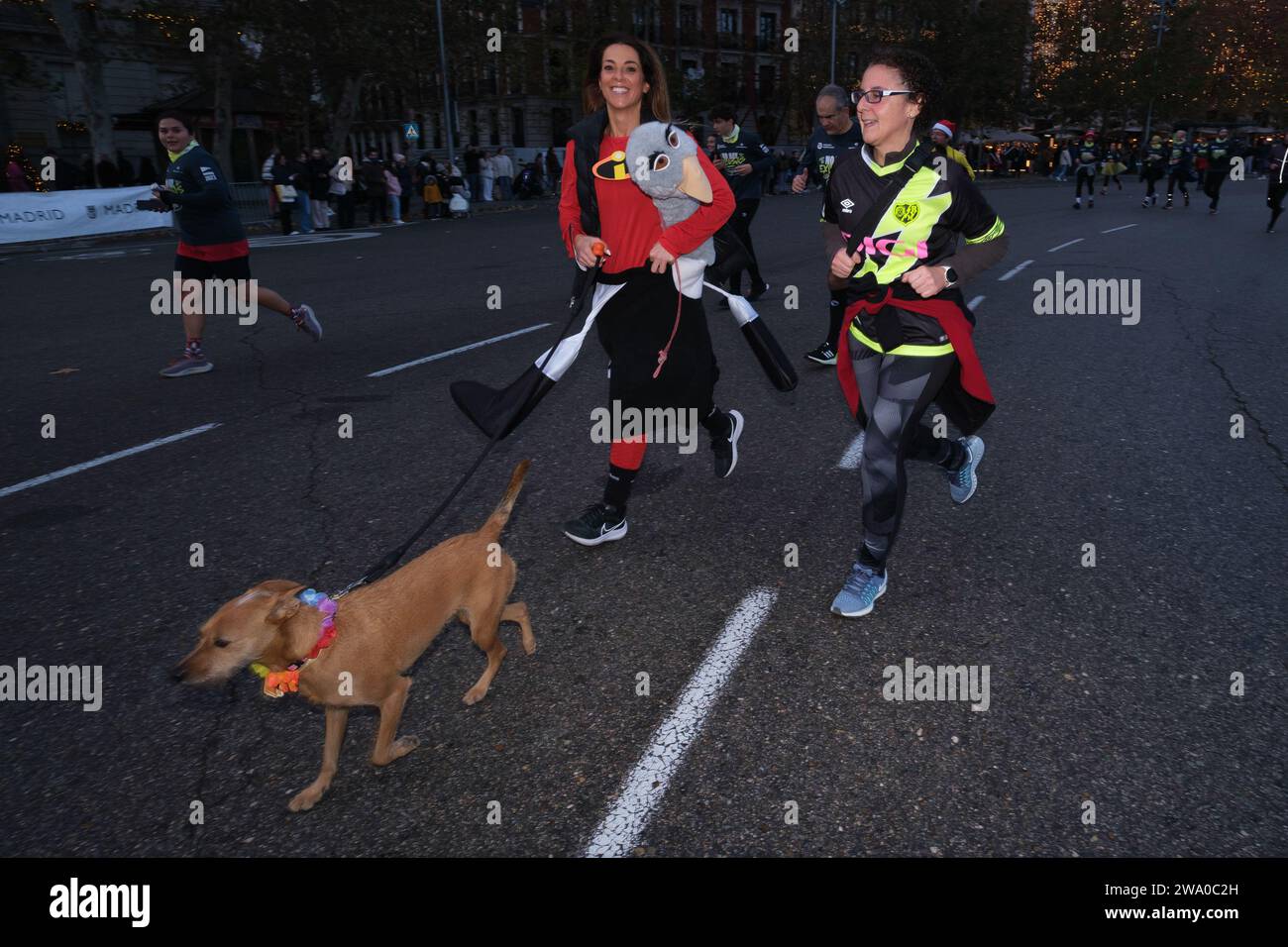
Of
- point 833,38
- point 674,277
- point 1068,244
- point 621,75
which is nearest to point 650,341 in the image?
point 674,277

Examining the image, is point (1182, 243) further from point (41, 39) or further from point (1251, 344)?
point (41, 39)

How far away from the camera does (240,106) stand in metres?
38.2

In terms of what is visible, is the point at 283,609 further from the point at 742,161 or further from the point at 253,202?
the point at 253,202

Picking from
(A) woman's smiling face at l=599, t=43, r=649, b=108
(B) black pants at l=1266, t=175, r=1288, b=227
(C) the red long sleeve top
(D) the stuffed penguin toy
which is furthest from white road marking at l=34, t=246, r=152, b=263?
(B) black pants at l=1266, t=175, r=1288, b=227

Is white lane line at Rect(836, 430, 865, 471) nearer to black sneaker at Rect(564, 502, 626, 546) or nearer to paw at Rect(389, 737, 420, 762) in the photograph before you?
black sneaker at Rect(564, 502, 626, 546)

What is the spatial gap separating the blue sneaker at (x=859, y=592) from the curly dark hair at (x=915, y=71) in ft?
5.98

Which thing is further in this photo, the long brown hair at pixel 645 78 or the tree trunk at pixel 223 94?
the tree trunk at pixel 223 94

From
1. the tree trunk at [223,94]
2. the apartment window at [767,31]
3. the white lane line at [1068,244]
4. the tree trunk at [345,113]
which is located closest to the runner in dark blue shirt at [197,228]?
the white lane line at [1068,244]

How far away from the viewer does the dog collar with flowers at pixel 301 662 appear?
8.09ft

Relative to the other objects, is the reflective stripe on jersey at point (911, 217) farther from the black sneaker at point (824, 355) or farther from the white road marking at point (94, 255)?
the white road marking at point (94, 255)

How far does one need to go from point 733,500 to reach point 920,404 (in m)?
1.54

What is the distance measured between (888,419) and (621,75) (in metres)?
1.83

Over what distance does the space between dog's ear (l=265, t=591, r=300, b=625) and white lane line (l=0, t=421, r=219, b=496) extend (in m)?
3.77
